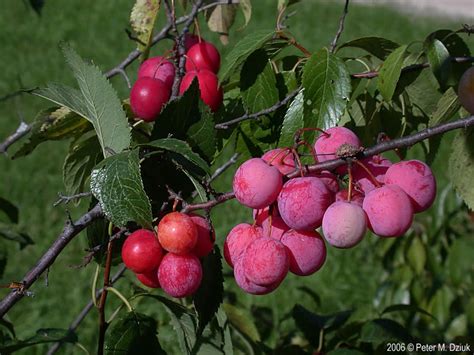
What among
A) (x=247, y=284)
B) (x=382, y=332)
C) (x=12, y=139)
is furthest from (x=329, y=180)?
(x=12, y=139)

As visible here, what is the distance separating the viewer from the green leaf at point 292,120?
1020mm

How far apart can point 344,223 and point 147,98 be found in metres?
0.43

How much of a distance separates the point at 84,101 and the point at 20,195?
9.65 ft

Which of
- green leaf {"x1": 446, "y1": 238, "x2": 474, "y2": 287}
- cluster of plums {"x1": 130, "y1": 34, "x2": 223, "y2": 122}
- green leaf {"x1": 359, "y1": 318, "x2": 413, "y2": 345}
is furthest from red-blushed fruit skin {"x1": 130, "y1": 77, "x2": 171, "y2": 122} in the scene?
green leaf {"x1": 446, "y1": 238, "x2": 474, "y2": 287}

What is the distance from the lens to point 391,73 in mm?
1052

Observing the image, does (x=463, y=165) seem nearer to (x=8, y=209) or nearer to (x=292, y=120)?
(x=292, y=120)

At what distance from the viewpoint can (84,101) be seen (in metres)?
0.97

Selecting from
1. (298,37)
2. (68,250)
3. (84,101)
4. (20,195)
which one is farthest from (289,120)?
(298,37)

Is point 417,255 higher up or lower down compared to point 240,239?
lower down

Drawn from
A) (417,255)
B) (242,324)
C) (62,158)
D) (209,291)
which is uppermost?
(209,291)

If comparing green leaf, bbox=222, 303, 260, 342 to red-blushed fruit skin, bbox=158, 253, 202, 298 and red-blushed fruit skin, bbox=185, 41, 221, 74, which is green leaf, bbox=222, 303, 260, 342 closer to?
red-blushed fruit skin, bbox=185, 41, 221, 74

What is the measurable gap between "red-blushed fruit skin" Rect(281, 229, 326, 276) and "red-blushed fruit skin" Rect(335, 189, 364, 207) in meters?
0.05

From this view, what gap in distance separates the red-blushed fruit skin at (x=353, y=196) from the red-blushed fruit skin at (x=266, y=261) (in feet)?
0.26

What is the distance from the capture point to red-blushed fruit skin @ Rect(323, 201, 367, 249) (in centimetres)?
77
